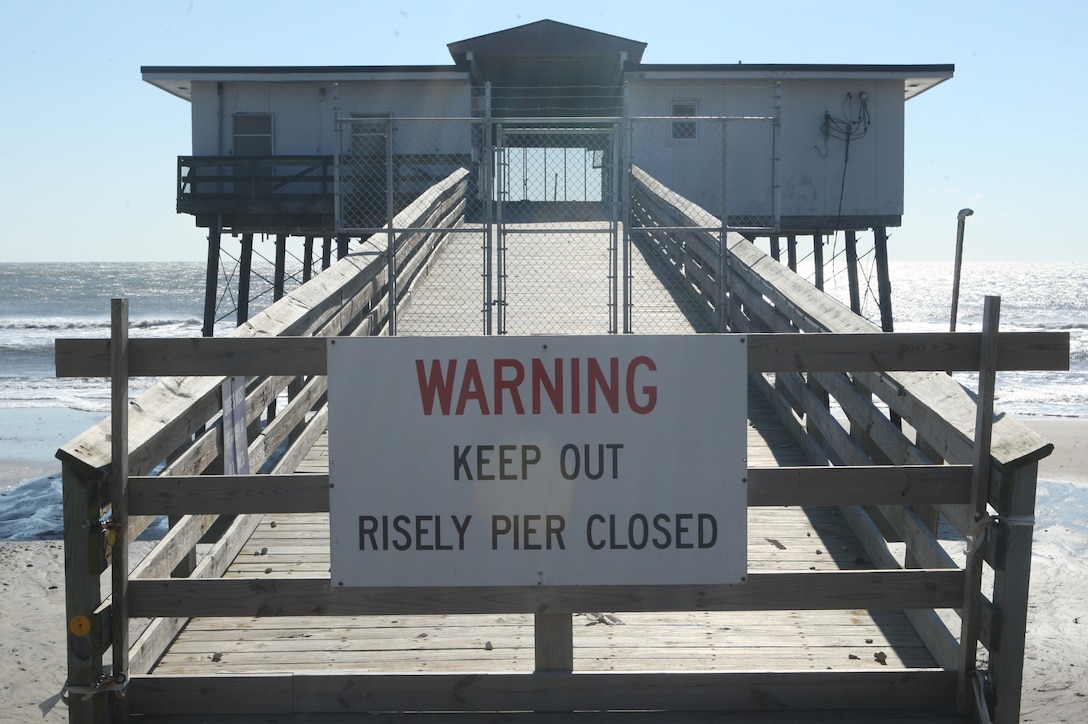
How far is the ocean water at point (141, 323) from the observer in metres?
20.5

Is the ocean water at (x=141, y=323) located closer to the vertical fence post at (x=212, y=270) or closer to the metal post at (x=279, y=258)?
the vertical fence post at (x=212, y=270)

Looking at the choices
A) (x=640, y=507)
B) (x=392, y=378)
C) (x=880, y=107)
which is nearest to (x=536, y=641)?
(x=640, y=507)

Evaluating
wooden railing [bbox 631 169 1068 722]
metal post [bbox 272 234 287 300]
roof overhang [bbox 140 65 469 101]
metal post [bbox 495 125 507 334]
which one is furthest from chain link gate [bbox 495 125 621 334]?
metal post [bbox 272 234 287 300]

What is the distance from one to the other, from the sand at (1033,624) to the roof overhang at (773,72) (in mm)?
10254

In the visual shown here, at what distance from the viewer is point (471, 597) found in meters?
3.97

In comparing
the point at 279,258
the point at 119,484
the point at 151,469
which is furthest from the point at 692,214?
the point at 279,258

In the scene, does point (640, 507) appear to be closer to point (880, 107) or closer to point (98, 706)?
point (98, 706)

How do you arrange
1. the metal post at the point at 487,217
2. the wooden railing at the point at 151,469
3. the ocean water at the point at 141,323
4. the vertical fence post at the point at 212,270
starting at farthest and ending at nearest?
the vertical fence post at the point at 212,270 → the ocean water at the point at 141,323 → the metal post at the point at 487,217 → the wooden railing at the point at 151,469

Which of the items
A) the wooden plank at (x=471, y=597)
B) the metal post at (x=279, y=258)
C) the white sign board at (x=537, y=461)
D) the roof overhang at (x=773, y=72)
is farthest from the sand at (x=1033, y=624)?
the metal post at (x=279, y=258)

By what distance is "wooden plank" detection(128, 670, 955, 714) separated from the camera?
4031mm

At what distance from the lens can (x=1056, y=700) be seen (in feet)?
24.4

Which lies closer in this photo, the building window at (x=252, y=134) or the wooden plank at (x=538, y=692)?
the wooden plank at (x=538, y=692)

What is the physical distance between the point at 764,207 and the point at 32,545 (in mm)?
15128

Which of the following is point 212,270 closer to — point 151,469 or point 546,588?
point 151,469
